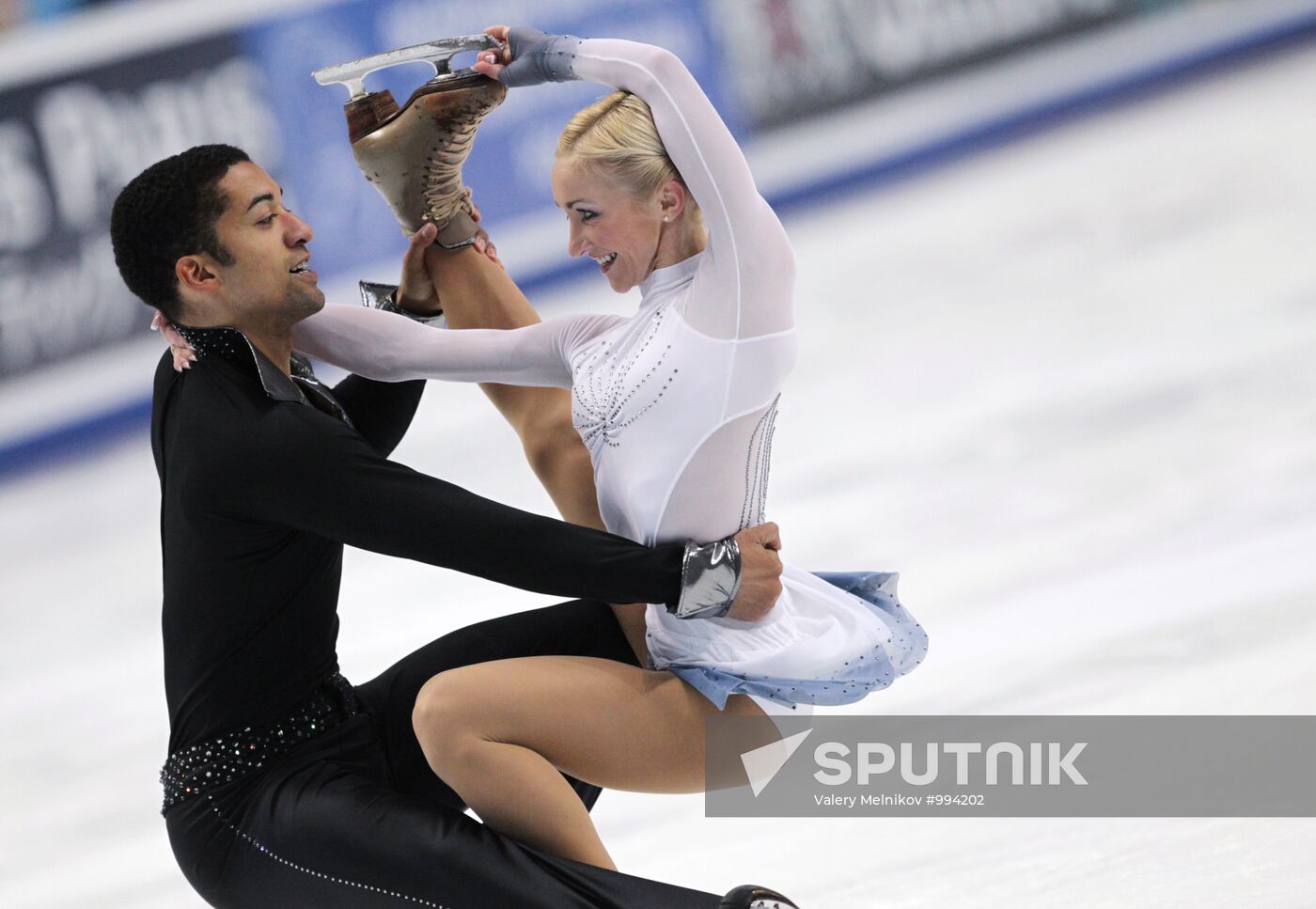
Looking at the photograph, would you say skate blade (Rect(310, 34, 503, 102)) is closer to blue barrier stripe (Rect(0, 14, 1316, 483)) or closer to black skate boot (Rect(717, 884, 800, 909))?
black skate boot (Rect(717, 884, 800, 909))

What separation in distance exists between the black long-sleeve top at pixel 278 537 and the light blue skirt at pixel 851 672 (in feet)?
0.53

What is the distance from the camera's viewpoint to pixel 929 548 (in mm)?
3648

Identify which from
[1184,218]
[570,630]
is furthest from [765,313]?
[1184,218]

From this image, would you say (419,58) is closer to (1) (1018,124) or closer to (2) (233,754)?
(2) (233,754)

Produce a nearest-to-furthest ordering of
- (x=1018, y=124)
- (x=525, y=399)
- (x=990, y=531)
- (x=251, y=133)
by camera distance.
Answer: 1. (x=525, y=399)
2. (x=990, y=531)
3. (x=251, y=133)
4. (x=1018, y=124)

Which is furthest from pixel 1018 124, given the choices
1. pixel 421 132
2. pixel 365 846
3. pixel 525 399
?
pixel 365 846

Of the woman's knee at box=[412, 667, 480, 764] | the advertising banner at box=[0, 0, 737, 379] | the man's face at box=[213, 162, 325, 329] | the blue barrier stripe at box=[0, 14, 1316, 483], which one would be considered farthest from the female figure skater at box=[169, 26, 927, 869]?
the blue barrier stripe at box=[0, 14, 1316, 483]

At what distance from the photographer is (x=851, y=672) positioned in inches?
80.7

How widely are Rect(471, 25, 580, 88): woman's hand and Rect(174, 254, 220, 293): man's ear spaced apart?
17.5 inches

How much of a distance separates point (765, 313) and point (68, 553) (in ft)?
11.5

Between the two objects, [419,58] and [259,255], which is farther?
[419,58]

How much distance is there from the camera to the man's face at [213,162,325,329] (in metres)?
1.98

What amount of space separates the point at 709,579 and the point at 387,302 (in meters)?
0.83

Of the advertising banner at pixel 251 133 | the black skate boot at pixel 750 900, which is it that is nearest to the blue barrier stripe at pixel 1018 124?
the advertising banner at pixel 251 133
